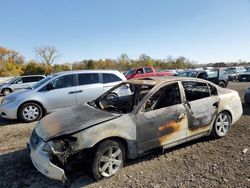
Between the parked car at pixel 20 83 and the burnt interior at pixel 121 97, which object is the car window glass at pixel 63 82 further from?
the parked car at pixel 20 83

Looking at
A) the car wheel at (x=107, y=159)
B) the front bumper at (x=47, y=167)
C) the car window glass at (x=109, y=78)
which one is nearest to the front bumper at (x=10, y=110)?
the car window glass at (x=109, y=78)

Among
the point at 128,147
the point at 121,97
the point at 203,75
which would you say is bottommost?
the point at 128,147

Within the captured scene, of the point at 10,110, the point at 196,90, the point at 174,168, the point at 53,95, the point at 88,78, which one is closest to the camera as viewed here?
the point at 174,168

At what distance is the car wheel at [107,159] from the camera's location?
337cm

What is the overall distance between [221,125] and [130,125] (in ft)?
8.45

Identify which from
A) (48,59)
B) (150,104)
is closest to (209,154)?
(150,104)

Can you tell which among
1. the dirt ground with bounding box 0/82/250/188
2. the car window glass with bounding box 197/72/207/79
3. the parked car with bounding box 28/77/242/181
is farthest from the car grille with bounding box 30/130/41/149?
the car window glass with bounding box 197/72/207/79

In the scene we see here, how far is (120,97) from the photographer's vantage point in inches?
208

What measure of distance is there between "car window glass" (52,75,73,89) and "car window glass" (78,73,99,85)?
32 centimetres

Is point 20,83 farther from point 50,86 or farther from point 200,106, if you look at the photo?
point 200,106

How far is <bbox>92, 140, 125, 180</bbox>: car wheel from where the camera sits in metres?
3.37

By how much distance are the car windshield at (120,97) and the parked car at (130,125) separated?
21mm

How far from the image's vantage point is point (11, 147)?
498 centimetres

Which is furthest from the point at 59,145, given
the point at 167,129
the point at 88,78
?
the point at 88,78
